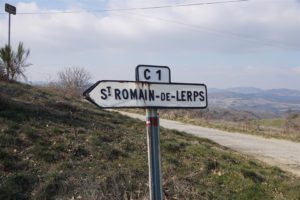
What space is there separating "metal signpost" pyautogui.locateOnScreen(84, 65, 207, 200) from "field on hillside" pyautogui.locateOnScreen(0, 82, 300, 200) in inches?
121

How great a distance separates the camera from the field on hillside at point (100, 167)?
6.96 metres

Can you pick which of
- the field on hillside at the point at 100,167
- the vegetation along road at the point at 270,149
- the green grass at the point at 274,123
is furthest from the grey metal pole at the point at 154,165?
the green grass at the point at 274,123

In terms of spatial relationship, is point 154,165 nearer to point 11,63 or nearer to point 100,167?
point 100,167

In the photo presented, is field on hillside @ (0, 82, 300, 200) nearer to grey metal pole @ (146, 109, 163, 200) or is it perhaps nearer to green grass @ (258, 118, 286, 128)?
grey metal pole @ (146, 109, 163, 200)

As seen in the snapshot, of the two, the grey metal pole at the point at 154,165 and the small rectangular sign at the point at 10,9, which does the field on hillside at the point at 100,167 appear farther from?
the small rectangular sign at the point at 10,9

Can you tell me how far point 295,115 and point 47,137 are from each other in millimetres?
23574

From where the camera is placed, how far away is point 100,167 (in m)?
7.85

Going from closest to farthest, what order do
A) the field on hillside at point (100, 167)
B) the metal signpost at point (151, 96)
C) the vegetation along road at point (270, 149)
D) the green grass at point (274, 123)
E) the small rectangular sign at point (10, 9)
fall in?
the metal signpost at point (151, 96), the field on hillside at point (100, 167), the vegetation along road at point (270, 149), the small rectangular sign at point (10, 9), the green grass at point (274, 123)

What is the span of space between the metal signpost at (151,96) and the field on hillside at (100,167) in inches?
121

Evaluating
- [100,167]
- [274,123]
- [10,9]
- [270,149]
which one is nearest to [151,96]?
[100,167]

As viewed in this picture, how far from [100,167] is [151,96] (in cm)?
439

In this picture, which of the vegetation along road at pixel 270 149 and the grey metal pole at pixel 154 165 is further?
the vegetation along road at pixel 270 149

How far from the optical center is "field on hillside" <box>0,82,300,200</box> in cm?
696

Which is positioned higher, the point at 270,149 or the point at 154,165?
the point at 154,165
